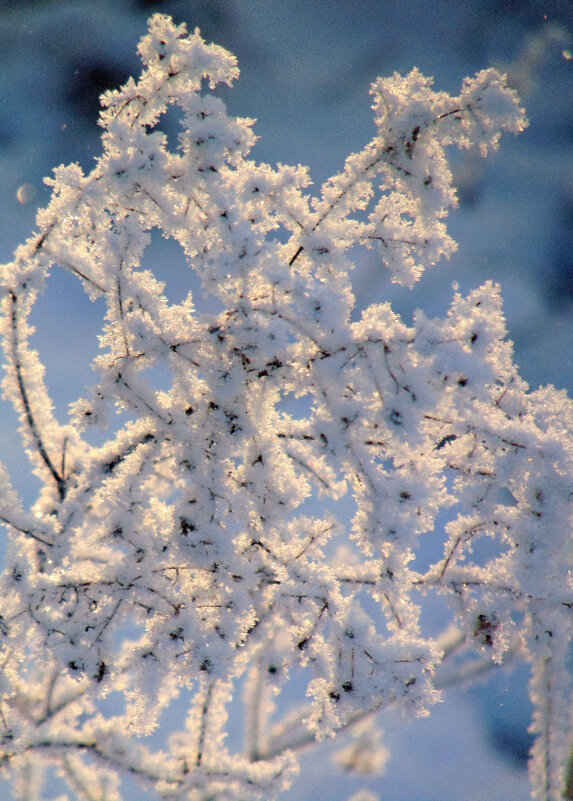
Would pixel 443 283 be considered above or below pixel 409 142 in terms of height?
above

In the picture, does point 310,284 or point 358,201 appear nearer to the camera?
point 310,284

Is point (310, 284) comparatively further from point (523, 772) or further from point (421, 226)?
point (523, 772)

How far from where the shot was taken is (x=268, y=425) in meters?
2.37

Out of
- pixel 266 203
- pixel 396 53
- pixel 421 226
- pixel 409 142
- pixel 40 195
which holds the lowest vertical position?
pixel 266 203

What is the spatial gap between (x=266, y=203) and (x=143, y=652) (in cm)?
208

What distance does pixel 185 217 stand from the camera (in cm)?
217

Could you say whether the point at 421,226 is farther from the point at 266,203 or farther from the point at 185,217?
the point at 185,217

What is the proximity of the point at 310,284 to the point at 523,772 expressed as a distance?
4725 millimetres

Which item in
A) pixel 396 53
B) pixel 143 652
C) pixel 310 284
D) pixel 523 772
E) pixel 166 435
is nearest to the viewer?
pixel 310 284

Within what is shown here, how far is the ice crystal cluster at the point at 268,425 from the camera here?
2002 millimetres

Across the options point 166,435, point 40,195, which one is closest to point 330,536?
point 166,435

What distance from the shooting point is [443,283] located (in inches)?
139

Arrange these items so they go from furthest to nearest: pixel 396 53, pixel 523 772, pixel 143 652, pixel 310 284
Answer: pixel 523 772, pixel 396 53, pixel 143 652, pixel 310 284

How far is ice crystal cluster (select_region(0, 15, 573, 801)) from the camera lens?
2002 mm
